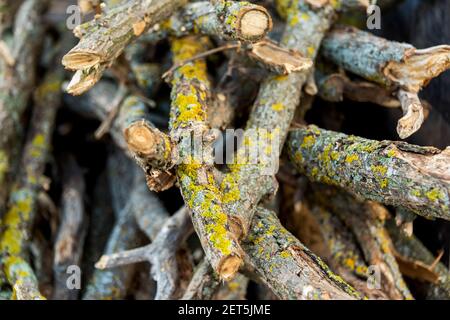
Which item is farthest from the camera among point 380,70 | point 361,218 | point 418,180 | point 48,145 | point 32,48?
point 32,48

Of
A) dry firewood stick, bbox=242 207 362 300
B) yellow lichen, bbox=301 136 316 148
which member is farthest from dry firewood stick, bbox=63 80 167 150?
dry firewood stick, bbox=242 207 362 300

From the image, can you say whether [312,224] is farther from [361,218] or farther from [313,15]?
[313,15]

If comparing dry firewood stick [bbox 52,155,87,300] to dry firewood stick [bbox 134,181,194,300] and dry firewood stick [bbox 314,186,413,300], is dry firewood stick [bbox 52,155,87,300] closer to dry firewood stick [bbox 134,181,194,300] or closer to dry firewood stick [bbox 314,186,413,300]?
dry firewood stick [bbox 134,181,194,300]

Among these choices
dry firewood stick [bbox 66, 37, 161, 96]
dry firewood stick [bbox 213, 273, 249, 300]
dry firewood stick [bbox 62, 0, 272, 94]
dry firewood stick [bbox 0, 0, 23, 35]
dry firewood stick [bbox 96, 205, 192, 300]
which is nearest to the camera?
dry firewood stick [bbox 62, 0, 272, 94]

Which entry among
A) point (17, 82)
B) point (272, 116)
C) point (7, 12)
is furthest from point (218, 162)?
point (7, 12)

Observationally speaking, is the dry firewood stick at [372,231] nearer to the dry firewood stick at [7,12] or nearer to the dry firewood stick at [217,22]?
the dry firewood stick at [217,22]

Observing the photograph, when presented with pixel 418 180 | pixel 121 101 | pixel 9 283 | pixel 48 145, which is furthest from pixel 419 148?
pixel 48 145

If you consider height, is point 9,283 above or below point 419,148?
below
